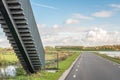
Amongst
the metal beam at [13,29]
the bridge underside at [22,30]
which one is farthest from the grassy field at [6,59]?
the metal beam at [13,29]

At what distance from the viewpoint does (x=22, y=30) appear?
24234 mm

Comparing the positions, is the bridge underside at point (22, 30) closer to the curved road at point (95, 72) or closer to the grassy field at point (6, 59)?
the grassy field at point (6, 59)

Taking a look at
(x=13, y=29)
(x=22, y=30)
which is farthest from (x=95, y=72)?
(x=13, y=29)

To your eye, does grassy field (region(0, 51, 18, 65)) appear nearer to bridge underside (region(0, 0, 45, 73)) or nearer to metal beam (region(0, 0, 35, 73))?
bridge underside (region(0, 0, 45, 73))

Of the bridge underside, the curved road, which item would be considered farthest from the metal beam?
the curved road

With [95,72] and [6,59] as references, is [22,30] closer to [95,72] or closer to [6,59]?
[6,59]

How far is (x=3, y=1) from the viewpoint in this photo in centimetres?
2108

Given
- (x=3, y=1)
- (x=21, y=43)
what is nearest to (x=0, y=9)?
(x=3, y=1)

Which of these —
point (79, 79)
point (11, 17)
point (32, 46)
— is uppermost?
point (11, 17)

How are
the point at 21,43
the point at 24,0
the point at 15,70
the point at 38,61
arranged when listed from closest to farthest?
1. the point at 24,0
2. the point at 21,43
3. the point at 38,61
4. the point at 15,70

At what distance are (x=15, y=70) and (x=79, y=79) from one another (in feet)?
25.4

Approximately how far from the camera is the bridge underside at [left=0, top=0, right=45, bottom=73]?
21969 mm

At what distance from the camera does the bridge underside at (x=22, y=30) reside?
2197 cm

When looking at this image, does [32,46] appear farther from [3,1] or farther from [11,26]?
[3,1]
